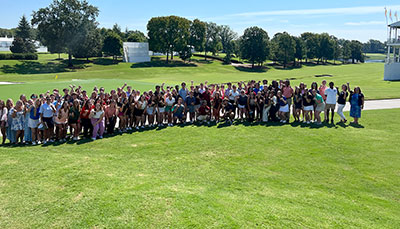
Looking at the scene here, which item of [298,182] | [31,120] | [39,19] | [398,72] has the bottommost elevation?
[298,182]

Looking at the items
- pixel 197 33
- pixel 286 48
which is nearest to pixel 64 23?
pixel 197 33

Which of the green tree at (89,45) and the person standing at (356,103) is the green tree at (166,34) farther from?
the person standing at (356,103)

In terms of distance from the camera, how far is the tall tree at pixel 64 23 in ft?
219

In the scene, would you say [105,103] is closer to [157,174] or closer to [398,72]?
[157,174]

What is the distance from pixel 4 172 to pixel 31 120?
168 inches

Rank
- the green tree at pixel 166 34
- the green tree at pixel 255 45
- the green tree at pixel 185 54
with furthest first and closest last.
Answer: the green tree at pixel 185 54, the green tree at pixel 255 45, the green tree at pixel 166 34

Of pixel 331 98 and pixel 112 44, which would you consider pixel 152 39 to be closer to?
pixel 112 44

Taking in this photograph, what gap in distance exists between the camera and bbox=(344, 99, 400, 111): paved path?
2002cm

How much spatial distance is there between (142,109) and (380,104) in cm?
1691

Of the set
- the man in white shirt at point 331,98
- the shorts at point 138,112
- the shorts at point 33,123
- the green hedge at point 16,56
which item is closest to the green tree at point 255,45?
the green hedge at point 16,56

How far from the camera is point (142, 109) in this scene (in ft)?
47.1

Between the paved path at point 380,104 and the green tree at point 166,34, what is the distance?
210ft

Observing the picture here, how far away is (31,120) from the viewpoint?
11852 millimetres

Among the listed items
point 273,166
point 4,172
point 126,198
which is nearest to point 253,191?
point 273,166
